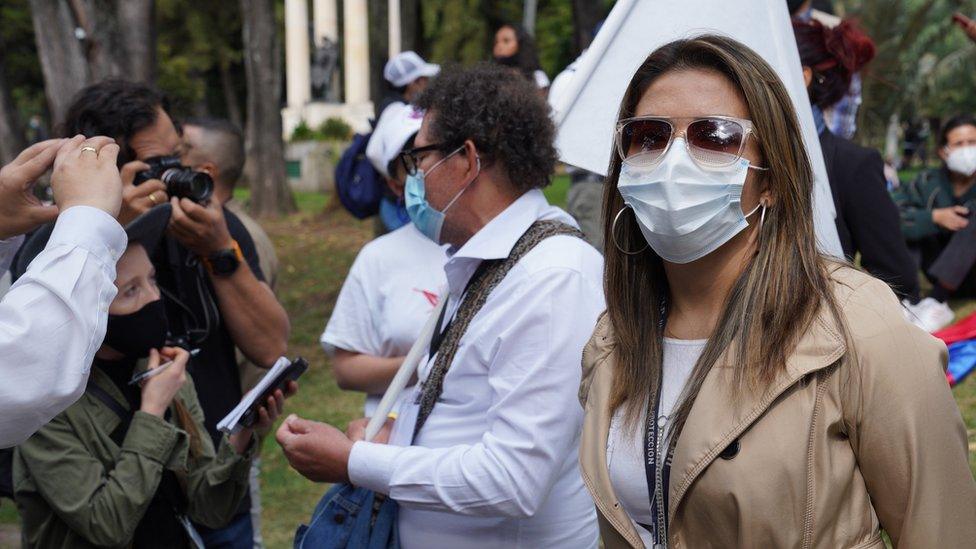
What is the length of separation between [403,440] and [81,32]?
A: 23.7 ft

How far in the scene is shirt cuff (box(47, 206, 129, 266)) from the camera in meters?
2.19

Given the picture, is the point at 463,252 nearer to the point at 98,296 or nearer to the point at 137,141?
the point at 98,296

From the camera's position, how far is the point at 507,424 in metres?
2.72

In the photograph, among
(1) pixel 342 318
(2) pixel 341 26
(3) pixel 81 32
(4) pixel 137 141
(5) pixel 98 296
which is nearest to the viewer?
(5) pixel 98 296

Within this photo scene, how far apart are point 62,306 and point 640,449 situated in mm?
1234

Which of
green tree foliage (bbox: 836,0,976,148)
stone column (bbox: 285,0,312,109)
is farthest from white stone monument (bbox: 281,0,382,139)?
green tree foliage (bbox: 836,0,976,148)

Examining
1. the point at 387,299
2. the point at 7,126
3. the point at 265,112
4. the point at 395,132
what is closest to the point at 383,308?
the point at 387,299

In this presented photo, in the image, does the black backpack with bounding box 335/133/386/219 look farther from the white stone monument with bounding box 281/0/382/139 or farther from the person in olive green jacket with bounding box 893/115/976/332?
the white stone monument with bounding box 281/0/382/139

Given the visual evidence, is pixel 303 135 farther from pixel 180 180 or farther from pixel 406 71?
pixel 180 180

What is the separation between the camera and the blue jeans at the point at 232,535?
370 cm

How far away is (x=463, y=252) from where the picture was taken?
3.03 meters

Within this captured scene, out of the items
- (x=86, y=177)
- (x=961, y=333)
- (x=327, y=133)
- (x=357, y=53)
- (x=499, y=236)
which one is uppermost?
(x=86, y=177)

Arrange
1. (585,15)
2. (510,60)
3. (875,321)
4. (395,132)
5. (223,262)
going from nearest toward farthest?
(875,321) < (223,262) < (395,132) < (510,60) < (585,15)

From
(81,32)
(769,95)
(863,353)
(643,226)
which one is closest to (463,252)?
(643,226)
